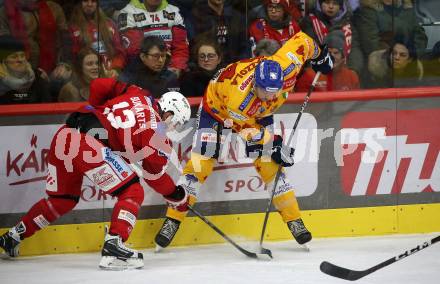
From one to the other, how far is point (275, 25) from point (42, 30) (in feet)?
4.96

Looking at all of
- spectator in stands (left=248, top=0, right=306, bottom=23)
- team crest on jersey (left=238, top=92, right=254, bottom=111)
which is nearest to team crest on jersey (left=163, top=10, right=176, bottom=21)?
spectator in stands (left=248, top=0, right=306, bottom=23)

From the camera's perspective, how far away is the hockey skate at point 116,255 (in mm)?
5695

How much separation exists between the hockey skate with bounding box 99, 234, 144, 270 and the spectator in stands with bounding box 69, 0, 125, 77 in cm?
116

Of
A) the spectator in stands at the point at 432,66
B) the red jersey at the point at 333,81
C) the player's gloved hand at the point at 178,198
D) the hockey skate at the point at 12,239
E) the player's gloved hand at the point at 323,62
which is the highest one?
the player's gloved hand at the point at 323,62

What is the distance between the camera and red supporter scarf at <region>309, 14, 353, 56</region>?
668 cm

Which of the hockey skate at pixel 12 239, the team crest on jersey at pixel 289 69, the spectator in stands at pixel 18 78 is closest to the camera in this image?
the hockey skate at pixel 12 239

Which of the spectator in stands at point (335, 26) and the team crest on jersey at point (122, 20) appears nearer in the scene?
the team crest on jersey at point (122, 20)

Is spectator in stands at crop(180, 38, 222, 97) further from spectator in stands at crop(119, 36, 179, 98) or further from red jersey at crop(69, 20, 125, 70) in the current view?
red jersey at crop(69, 20, 125, 70)

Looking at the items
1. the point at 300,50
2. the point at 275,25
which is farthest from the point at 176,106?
the point at 275,25

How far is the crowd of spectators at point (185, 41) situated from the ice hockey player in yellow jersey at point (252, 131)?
0.27 metres

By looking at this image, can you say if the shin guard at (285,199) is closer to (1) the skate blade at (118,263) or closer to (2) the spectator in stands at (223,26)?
(2) the spectator in stands at (223,26)

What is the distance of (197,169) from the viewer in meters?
6.28

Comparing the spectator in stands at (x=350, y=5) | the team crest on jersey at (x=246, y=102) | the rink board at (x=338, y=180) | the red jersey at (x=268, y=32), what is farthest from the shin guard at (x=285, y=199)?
the spectator in stands at (x=350, y=5)

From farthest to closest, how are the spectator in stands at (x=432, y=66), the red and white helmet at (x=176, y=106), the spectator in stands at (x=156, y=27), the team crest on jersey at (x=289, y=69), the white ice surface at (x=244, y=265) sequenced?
the spectator in stands at (x=432, y=66), the spectator in stands at (x=156, y=27), the team crest on jersey at (x=289, y=69), the red and white helmet at (x=176, y=106), the white ice surface at (x=244, y=265)
